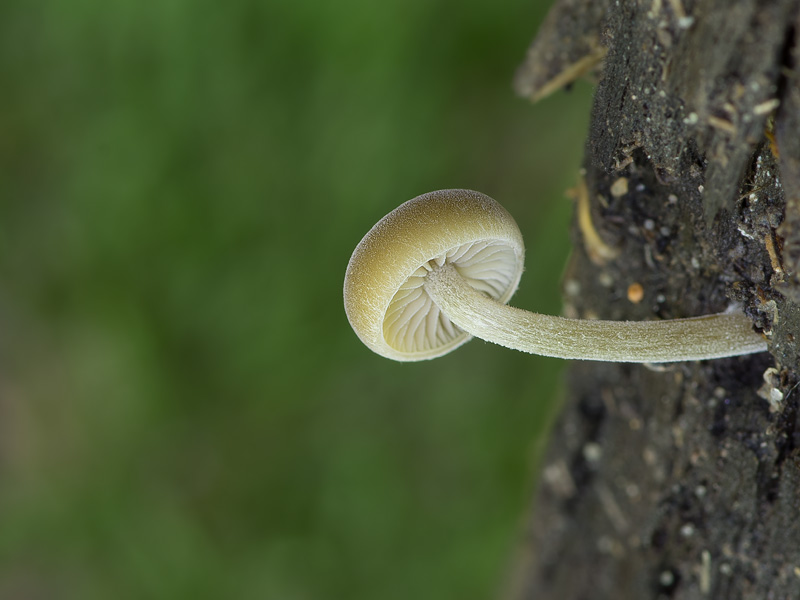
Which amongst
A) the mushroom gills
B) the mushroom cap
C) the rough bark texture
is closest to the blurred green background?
the rough bark texture

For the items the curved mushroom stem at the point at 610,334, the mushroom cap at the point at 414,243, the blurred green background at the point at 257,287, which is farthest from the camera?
the blurred green background at the point at 257,287

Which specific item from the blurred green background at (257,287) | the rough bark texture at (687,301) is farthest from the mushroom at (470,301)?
the blurred green background at (257,287)

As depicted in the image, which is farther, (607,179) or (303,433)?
(303,433)

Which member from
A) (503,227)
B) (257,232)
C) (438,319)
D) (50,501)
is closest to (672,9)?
(503,227)

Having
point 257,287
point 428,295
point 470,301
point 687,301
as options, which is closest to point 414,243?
point 470,301

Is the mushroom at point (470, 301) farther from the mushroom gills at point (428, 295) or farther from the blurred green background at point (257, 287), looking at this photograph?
the blurred green background at point (257, 287)

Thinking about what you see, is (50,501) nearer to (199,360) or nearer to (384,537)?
(199,360)
